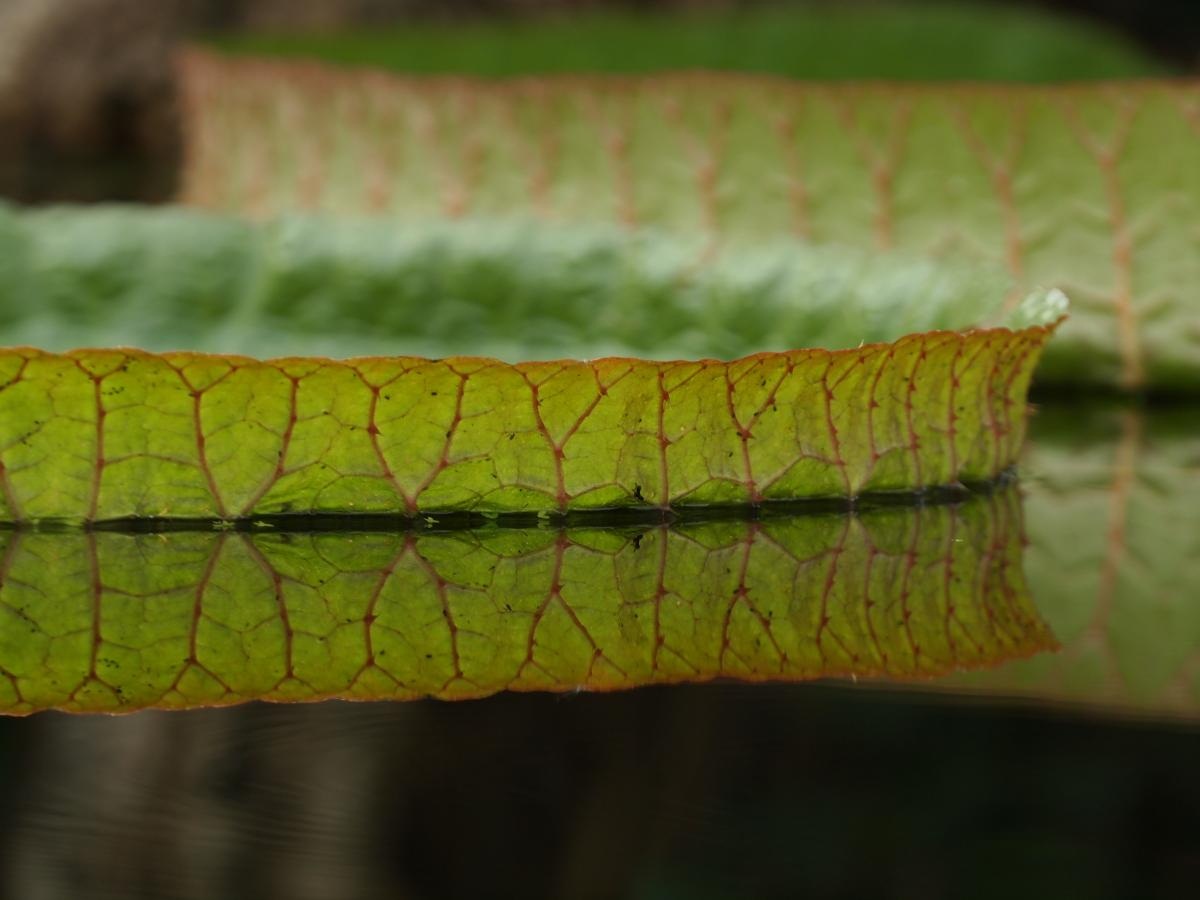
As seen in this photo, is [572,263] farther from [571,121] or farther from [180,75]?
[180,75]

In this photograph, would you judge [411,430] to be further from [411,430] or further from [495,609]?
[495,609]

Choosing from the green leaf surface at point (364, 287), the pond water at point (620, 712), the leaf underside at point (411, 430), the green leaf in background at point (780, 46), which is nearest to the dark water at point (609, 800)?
the pond water at point (620, 712)

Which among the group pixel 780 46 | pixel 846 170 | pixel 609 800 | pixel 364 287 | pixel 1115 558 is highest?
pixel 780 46

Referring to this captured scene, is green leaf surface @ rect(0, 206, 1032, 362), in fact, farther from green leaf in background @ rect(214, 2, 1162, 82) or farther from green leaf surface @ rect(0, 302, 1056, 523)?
green leaf in background @ rect(214, 2, 1162, 82)

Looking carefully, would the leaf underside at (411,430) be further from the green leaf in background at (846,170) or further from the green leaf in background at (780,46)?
the green leaf in background at (780,46)

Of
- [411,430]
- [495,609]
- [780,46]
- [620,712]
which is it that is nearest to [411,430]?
[411,430]

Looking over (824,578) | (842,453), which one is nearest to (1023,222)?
(842,453)

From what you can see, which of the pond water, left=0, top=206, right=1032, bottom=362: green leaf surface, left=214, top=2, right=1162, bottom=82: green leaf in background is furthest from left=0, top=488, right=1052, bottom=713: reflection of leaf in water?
left=214, top=2, right=1162, bottom=82: green leaf in background
